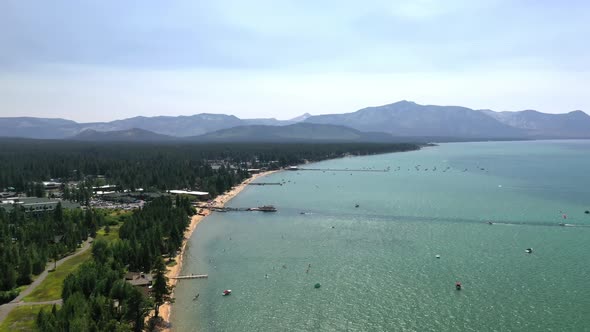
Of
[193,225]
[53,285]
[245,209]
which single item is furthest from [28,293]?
[245,209]

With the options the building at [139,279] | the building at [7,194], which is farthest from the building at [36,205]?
the building at [139,279]

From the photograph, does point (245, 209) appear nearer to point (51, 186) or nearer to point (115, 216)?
point (115, 216)

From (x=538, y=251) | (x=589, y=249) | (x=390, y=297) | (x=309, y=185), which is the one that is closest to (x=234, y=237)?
(x=390, y=297)

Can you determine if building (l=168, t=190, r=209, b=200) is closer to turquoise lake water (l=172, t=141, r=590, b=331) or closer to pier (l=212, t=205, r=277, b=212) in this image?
turquoise lake water (l=172, t=141, r=590, b=331)

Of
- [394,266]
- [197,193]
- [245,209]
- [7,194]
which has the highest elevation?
[7,194]

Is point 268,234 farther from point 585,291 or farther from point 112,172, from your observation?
point 112,172

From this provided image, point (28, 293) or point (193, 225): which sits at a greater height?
point (28, 293)
